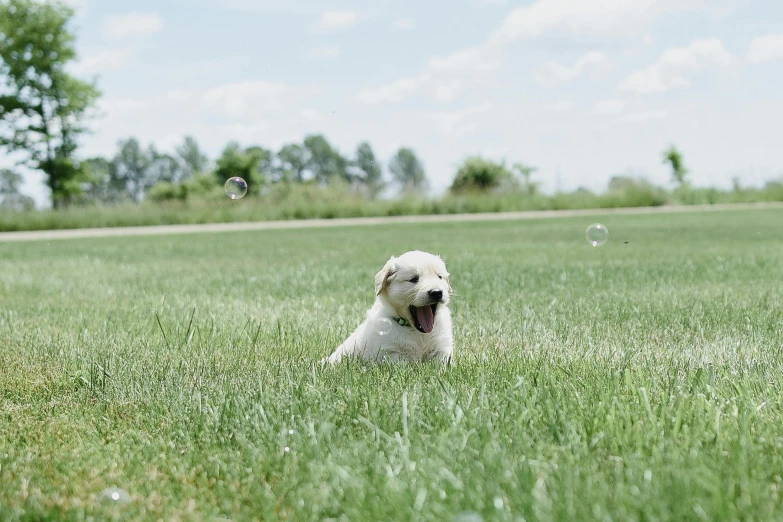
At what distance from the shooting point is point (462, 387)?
3.47 m

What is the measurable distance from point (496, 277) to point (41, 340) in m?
4.36

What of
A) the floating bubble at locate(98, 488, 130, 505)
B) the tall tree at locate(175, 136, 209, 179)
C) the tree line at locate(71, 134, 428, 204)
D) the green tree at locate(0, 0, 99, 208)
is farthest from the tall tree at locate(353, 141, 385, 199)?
the floating bubble at locate(98, 488, 130, 505)

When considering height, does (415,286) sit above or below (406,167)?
below

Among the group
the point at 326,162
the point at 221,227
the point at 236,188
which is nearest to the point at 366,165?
the point at 326,162

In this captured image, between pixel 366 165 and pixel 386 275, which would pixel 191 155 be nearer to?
pixel 366 165

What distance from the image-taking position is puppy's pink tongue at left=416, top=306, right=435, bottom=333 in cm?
421

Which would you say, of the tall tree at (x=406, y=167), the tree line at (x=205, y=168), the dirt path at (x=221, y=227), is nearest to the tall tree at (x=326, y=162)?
the tree line at (x=205, y=168)

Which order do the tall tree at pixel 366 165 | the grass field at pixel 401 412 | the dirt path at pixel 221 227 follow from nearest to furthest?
the grass field at pixel 401 412 < the dirt path at pixel 221 227 < the tall tree at pixel 366 165

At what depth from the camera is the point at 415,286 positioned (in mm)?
4113

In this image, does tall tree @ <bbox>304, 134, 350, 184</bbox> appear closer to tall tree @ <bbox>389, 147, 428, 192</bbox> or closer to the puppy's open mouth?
tall tree @ <bbox>389, 147, 428, 192</bbox>

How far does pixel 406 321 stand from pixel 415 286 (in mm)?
299

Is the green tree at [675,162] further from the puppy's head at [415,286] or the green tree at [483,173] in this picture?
the puppy's head at [415,286]

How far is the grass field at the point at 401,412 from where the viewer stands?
2.32 meters

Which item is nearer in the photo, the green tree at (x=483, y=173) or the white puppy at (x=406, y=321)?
the white puppy at (x=406, y=321)
